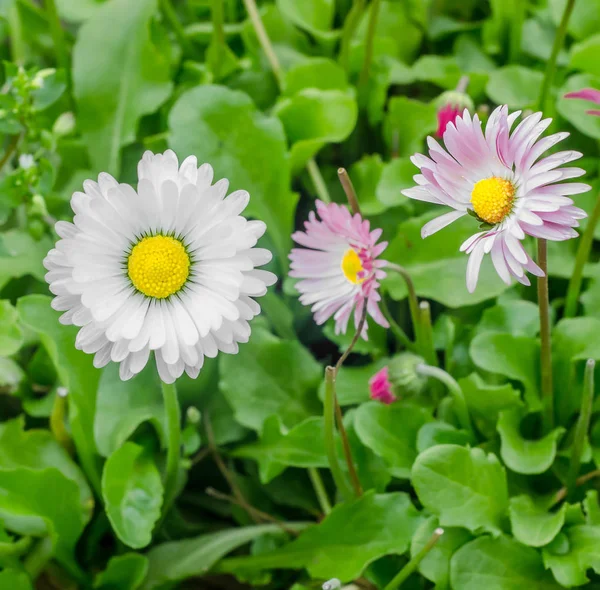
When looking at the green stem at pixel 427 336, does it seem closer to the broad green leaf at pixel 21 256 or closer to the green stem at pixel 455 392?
the green stem at pixel 455 392

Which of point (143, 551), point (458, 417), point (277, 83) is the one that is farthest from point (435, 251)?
point (143, 551)

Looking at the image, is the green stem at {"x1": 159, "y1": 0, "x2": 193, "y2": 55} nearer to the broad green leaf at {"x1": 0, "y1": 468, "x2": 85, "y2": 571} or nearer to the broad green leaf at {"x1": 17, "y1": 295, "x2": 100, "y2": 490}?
the broad green leaf at {"x1": 17, "y1": 295, "x2": 100, "y2": 490}

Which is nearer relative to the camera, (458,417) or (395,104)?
(458,417)

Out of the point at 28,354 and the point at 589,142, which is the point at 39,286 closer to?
the point at 28,354

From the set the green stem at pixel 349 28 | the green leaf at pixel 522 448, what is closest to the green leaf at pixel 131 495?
the green leaf at pixel 522 448

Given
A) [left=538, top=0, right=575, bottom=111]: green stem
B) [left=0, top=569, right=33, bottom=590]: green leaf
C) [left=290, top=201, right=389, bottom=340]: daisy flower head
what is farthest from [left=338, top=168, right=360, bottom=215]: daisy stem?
[left=0, top=569, right=33, bottom=590]: green leaf

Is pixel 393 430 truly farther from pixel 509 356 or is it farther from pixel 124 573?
pixel 124 573

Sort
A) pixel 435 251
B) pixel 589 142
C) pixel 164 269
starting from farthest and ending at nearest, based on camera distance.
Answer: pixel 589 142 < pixel 435 251 < pixel 164 269
